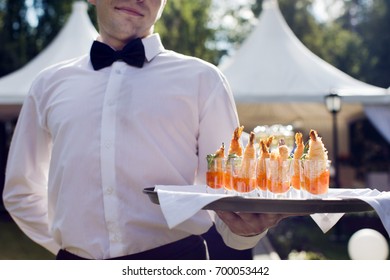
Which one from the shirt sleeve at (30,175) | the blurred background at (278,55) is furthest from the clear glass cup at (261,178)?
the blurred background at (278,55)

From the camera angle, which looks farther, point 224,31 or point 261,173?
point 224,31

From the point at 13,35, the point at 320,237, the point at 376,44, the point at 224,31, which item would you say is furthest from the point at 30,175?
the point at 224,31

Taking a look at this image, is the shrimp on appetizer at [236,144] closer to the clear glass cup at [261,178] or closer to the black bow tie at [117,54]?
the clear glass cup at [261,178]

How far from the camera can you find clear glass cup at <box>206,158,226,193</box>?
5.79 ft

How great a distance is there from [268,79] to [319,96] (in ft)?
3.29

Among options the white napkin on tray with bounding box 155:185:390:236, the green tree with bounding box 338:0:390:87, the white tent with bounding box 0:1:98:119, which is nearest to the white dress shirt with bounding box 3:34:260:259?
the white napkin on tray with bounding box 155:185:390:236

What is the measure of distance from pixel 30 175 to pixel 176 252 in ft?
1.96

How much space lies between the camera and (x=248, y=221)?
66.8 inches

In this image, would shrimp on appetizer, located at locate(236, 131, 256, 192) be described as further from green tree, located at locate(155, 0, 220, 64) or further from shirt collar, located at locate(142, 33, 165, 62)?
green tree, located at locate(155, 0, 220, 64)

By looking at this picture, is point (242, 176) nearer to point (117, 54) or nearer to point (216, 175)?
point (216, 175)

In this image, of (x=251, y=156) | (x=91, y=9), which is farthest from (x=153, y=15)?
(x=91, y=9)

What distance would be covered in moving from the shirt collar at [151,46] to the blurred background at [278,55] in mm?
3797

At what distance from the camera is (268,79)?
471 inches

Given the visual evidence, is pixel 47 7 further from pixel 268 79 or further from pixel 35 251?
pixel 35 251
